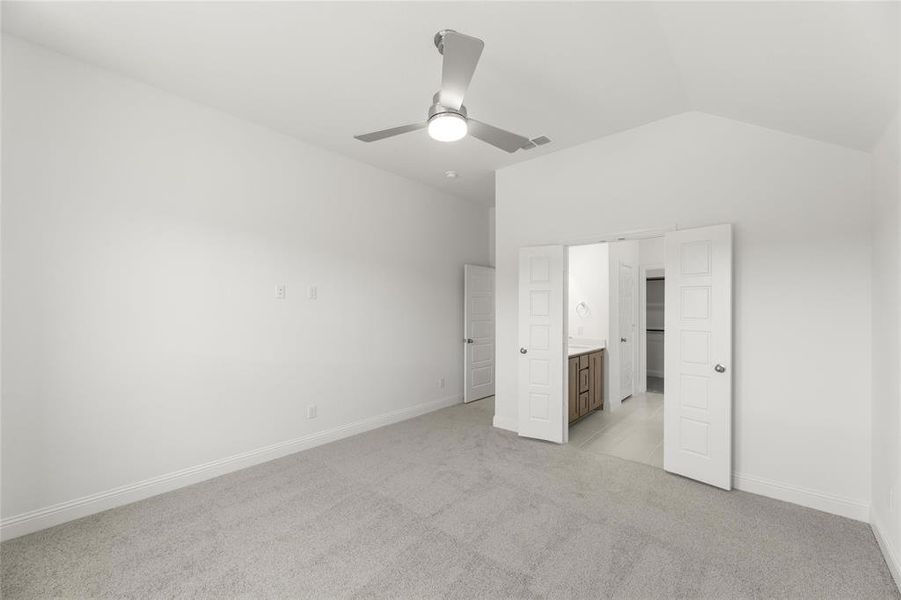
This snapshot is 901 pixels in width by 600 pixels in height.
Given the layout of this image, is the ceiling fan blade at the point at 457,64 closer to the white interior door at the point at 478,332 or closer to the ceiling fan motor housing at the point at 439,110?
the ceiling fan motor housing at the point at 439,110

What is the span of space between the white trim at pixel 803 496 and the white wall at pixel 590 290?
2.52 metres

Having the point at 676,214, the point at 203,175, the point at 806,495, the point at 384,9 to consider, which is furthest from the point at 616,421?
the point at 203,175

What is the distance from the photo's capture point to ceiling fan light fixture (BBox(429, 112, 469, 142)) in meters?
2.02

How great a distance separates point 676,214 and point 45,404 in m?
4.79

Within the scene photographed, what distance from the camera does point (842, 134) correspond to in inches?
95.3

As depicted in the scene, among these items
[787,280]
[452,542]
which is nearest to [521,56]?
[787,280]

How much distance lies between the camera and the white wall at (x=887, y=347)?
6.57 feet

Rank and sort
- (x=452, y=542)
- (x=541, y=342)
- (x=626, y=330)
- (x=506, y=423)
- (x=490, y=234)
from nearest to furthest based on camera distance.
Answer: (x=452, y=542) → (x=541, y=342) → (x=506, y=423) → (x=626, y=330) → (x=490, y=234)

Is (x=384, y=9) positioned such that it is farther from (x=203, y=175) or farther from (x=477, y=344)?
(x=477, y=344)

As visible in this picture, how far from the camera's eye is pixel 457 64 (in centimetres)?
178

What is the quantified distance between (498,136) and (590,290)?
367cm

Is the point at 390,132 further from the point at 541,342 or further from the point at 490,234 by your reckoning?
the point at 490,234

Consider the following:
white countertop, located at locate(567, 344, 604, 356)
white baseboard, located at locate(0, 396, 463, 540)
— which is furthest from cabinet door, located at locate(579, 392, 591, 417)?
white baseboard, located at locate(0, 396, 463, 540)

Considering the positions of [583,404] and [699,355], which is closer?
[699,355]
